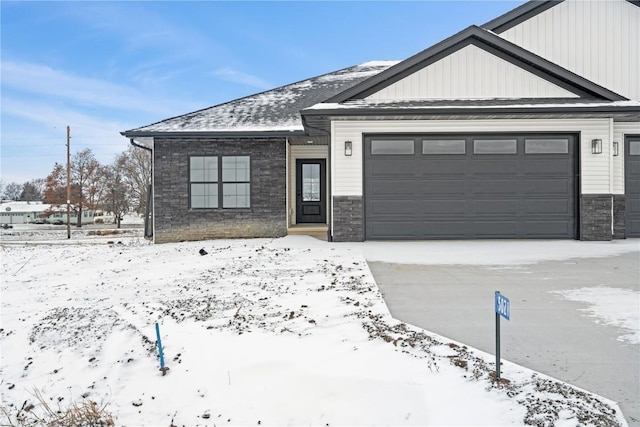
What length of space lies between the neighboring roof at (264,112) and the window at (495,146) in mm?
4668

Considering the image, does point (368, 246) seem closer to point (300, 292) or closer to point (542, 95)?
point (300, 292)

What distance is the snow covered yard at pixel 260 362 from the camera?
8.55ft

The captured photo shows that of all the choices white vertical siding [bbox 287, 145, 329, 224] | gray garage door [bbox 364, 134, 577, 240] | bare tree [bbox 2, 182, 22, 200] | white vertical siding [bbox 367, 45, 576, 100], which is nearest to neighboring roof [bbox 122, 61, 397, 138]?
white vertical siding [bbox 287, 145, 329, 224]

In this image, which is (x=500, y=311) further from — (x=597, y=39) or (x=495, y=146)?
(x=597, y=39)

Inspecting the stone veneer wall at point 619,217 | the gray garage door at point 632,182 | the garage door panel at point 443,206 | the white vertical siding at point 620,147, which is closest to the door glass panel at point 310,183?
the garage door panel at point 443,206

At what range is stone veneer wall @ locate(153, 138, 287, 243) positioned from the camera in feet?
40.5

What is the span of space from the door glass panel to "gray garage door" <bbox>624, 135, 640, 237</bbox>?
9.02 metres

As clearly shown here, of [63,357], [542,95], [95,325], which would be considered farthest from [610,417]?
[542,95]

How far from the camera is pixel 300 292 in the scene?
5395 millimetres

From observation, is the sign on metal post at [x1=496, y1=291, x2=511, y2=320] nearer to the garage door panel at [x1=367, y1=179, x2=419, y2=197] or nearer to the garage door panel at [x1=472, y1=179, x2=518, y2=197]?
the garage door panel at [x1=367, y1=179, x2=419, y2=197]

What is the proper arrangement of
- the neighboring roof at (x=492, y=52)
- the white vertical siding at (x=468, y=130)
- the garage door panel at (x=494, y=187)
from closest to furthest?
1. the neighboring roof at (x=492, y=52)
2. the white vertical siding at (x=468, y=130)
3. the garage door panel at (x=494, y=187)

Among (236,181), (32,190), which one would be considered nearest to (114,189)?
(236,181)

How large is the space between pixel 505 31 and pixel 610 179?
4.76m

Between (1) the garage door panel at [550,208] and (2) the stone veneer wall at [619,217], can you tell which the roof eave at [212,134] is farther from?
Answer: (2) the stone veneer wall at [619,217]
